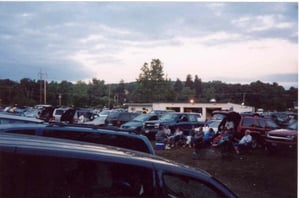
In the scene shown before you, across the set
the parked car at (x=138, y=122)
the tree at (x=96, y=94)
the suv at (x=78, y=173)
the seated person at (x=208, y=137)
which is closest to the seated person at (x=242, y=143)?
the seated person at (x=208, y=137)

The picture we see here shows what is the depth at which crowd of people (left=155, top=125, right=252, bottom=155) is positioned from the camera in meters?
13.3

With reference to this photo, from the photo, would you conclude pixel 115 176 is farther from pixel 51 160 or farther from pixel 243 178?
pixel 243 178

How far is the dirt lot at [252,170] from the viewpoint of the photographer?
280 inches

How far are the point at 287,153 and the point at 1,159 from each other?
11451 millimetres

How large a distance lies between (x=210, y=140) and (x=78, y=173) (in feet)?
40.2

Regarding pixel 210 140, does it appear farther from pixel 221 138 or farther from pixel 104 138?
pixel 104 138

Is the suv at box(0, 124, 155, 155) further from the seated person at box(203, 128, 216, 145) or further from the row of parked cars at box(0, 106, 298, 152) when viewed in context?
the seated person at box(203, 128, 216, 145)

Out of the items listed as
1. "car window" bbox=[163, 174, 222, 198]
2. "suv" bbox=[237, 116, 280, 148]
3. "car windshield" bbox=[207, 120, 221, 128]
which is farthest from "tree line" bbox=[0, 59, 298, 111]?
"car window" bbox=[163, 174, 222, 198]

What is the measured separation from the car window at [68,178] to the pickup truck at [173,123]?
15.5 meters

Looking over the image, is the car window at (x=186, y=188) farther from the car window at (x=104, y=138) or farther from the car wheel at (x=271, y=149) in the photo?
the car wheel at (x=271, y=149)

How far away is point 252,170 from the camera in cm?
982

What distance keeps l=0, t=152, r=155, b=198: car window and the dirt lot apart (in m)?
3.24

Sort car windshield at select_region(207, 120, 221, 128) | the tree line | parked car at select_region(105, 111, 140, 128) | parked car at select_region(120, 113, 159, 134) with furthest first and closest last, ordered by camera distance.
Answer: the tree line → parked car at select_region(105, 111, 140, 128) → parked car at select_region(120, 113, 159, 134) → car windshield at select_region(207, 120, 221, 128)

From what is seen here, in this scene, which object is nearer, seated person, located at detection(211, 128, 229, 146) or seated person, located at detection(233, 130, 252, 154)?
seated person, located at detection(233, 130, 252, 154)
